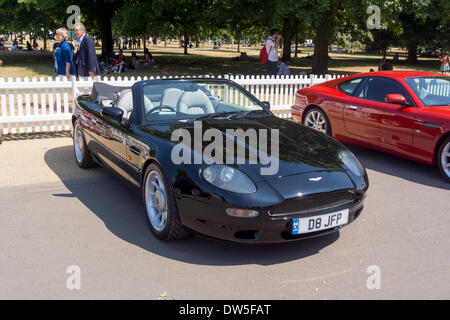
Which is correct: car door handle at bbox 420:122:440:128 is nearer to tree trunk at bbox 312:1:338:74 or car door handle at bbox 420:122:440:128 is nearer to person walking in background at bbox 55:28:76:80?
person walking in background at bbox 55:28:76:80

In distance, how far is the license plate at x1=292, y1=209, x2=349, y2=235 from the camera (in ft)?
12.5

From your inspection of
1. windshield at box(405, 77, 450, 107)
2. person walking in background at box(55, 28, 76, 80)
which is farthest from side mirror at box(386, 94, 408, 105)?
person walking in background at box(55, 28, 76, 80)

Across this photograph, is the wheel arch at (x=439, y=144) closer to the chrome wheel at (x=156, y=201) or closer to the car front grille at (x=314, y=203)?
the car front grille at (x=314, y=203)

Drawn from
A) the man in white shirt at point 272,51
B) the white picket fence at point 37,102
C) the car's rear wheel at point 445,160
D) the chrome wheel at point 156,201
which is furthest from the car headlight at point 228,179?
the man in white shirt at point 272,51

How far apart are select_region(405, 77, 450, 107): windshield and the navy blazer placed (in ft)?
21.5

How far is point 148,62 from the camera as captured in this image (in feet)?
85.5

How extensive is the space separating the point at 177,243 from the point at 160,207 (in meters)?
0.37

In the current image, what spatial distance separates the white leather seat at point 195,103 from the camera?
17.4 ft

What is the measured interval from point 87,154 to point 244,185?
3.49 meters
